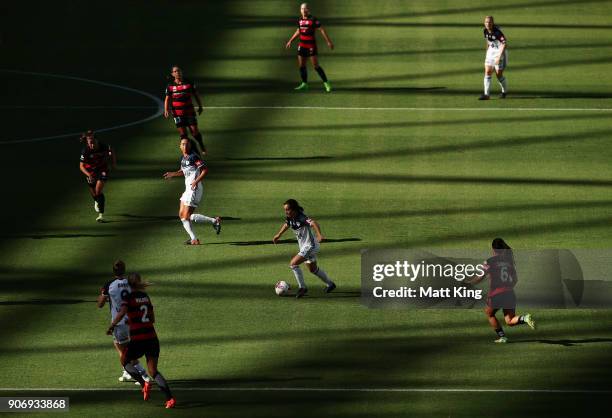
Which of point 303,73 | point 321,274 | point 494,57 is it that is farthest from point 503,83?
point 321,274

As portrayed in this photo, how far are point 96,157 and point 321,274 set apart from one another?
6.81 m

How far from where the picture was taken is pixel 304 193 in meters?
34.3

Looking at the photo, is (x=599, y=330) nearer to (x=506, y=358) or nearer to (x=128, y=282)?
(x=506, y=358)

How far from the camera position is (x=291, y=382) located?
927 inches

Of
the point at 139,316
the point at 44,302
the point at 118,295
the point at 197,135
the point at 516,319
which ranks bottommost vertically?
the point at 139,316

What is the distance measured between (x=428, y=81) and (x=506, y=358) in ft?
67.3

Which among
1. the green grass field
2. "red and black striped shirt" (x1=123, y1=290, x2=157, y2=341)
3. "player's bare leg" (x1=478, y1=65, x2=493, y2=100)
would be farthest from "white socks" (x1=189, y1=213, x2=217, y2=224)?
"player's bare leg" (x1=478, y1=65, x2=493, y2=100)

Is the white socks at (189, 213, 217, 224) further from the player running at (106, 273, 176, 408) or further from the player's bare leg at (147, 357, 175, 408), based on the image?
the player's bare leg at (147, 357, 175, 408)

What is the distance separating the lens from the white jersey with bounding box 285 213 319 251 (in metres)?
27.1

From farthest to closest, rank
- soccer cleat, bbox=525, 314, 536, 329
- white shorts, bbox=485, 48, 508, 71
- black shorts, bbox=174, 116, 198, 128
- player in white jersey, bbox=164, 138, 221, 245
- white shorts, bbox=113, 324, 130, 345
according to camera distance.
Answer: white shorts, bbox=485, 48, 508, 71 < black shorts, bbox=174, 116, 198, 128 < player in white jersey, bbox=164, 138, 221, 245 < soccer cleat, bbox=525, 314, 536, 329 < white shorts, bbox=113, 324, 130, 345

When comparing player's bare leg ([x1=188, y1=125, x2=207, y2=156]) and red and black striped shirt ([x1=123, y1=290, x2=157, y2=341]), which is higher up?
player's bare leg ([x1=188, y1=125, x2=207, y2=156])

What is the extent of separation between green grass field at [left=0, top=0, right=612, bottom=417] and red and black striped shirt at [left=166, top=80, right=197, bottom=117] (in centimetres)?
136

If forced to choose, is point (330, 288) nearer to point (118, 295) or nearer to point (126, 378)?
point (126, 378)

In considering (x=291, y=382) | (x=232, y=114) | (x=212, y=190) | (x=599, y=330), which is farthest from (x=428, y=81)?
(x=291, y=382)
